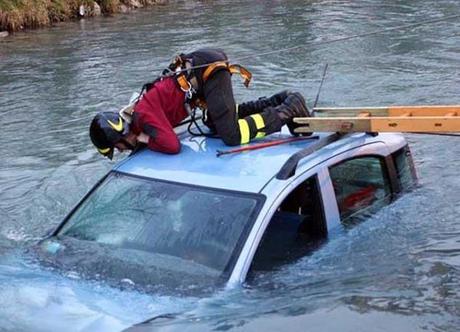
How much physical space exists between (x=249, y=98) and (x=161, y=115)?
24.4 ft

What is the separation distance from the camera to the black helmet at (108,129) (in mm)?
5422

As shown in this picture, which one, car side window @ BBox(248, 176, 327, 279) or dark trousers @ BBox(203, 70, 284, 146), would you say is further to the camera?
dark trousers @ BBox(203, 70, 284, 146)

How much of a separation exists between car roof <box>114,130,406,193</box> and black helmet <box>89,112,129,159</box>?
20 centimetres

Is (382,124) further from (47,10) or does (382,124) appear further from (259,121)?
(47,10)

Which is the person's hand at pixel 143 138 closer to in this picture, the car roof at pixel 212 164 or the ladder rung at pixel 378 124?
the car roof at pixel 212 164

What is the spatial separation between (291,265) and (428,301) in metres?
0.84

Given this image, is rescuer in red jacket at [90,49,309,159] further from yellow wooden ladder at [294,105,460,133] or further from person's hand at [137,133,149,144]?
yellow wooden ladder at [294,105,460,133]

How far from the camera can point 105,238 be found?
4.87m

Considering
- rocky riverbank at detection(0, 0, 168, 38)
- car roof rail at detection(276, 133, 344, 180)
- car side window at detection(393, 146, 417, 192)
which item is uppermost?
car roof rail at detection(276, 133, 344, 180)

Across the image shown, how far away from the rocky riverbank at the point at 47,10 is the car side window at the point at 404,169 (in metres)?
18.4

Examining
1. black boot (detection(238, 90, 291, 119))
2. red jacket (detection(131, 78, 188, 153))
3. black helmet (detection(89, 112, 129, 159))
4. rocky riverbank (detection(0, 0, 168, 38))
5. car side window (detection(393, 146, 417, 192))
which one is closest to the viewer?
red jacket (detection(131, 78, 188, 153))

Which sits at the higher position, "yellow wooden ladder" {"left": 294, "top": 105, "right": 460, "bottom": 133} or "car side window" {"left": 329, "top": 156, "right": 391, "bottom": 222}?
"yellow wooden ladder" {"left": 294, "top": 105, "right": 460, "bottom": 133}

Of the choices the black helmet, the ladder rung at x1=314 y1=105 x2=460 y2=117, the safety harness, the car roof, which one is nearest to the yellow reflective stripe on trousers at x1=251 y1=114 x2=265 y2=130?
the car roof

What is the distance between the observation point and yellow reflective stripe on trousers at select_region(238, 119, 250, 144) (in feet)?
17.5
